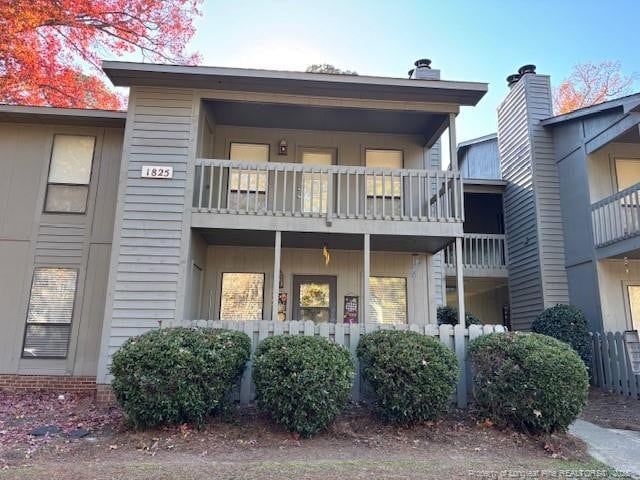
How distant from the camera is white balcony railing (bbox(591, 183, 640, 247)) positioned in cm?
929

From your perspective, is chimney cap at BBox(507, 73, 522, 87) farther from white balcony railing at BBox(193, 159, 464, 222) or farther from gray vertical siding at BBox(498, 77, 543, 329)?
white balcony railing at BBox(193, 159, 464, 222)

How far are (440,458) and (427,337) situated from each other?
1.57 meters

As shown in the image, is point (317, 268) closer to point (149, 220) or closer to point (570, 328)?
point (149, 220)

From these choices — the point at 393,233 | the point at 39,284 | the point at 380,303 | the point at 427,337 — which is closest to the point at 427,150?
the point at 393,233

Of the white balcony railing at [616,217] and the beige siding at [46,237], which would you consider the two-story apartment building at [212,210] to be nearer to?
the beige siding at [46,237]

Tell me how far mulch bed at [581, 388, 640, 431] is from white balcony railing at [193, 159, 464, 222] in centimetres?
392

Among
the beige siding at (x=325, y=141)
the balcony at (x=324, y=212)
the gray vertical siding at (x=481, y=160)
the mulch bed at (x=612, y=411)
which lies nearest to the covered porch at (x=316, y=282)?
the balcony at (x=324, y=212)

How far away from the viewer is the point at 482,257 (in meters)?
13.4

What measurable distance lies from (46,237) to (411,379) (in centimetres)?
748

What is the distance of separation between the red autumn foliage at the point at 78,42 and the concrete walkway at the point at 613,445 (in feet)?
61.4

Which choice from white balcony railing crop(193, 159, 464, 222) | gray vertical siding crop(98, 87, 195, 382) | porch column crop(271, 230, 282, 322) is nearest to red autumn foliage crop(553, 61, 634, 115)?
white balcony railing crop(193, 159, 464, 222)

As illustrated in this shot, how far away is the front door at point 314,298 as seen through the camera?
965 centimetres

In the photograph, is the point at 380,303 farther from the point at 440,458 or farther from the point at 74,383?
the point at 74,383

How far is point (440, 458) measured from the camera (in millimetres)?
4645
